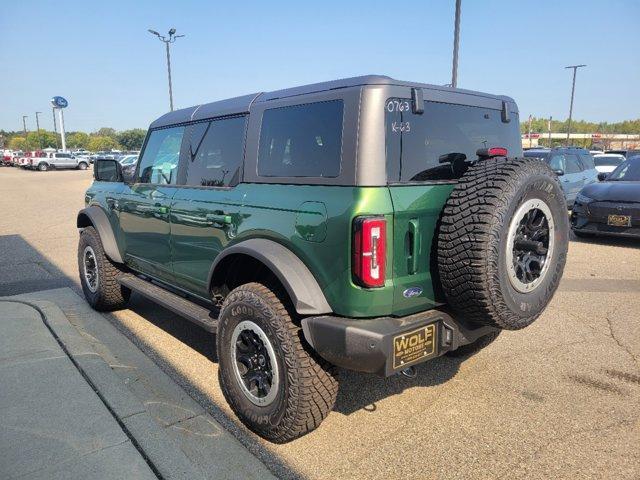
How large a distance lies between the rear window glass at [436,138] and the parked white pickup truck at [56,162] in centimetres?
4636

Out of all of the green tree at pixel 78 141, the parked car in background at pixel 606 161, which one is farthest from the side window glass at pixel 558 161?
the green tree at pixel 78 141

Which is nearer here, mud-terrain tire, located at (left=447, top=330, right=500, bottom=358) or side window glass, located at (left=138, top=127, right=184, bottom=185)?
mud-terrain tire, located at (left=447, top=330, right=500, bottom=358)

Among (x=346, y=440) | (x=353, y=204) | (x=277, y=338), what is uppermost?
(x=353, y=204)

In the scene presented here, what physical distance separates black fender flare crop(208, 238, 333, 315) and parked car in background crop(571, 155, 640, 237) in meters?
7.37

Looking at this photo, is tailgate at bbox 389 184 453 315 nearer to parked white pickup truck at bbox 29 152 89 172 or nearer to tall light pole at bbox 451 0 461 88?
tall light pole at bbox 451 0 461 88

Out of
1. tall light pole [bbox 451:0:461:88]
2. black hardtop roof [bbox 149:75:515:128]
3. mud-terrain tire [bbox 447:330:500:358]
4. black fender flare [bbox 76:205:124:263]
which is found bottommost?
mud-terrain tire [bbox 447:330:500:358]

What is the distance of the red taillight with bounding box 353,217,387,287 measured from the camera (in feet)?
7.48

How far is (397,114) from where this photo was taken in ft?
8.31

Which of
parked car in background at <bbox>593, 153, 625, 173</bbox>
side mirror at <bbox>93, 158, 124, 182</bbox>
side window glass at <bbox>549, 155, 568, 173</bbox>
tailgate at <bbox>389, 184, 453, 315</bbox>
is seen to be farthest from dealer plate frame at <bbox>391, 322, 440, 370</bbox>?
parked car in background at <bbox>593, 153, 625, 173</bbox>

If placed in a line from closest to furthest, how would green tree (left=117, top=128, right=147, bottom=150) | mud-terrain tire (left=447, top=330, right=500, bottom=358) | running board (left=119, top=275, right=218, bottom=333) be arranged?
running board (left=119, top=275, right=218, bottom=333) < mud-terrain tire (left=447, top=330, right=500, bottom=358) < green tree (left=117, top=128, right=147, bottom=150)

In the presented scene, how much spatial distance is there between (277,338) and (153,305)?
321cm

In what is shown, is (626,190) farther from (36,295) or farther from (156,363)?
(36,295)

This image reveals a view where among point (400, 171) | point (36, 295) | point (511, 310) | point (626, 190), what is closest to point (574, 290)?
point (626, 190)

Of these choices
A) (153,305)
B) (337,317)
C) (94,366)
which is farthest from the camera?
(153,305)
